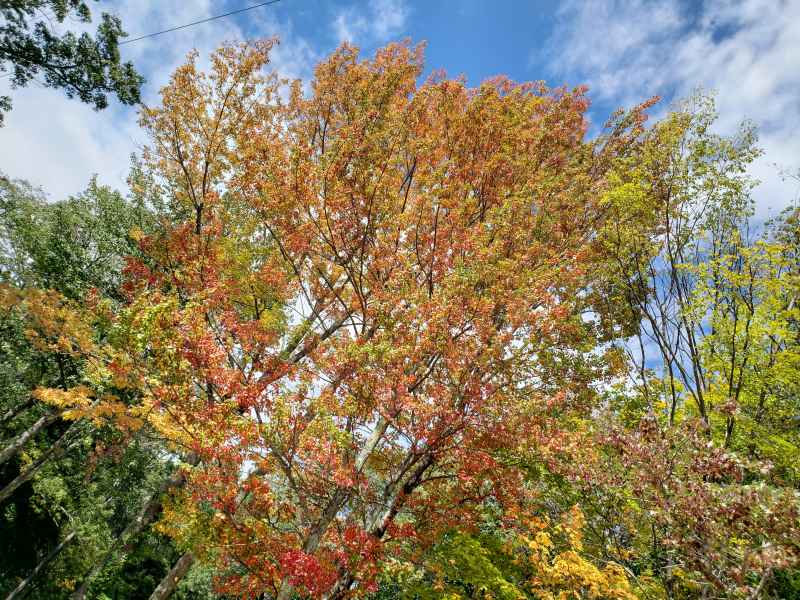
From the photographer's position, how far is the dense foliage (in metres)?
5.57

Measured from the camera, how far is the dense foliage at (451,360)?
18.3ft

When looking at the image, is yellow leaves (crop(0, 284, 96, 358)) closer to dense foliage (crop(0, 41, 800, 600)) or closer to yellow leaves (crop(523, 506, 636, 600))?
dense foliage (crop(0, 41, 800, 600))

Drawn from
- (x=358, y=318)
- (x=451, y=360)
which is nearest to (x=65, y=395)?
(x=358, y=318)

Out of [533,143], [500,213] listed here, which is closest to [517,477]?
[500,213]

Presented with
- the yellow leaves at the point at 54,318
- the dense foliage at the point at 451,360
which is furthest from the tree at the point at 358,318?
the yellow leaves at the point at 54,318

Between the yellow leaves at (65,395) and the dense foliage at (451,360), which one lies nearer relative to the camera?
the dense foliage at (451,360)

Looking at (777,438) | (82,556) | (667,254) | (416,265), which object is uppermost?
(667,254)

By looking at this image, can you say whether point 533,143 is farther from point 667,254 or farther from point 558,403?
point 558,403

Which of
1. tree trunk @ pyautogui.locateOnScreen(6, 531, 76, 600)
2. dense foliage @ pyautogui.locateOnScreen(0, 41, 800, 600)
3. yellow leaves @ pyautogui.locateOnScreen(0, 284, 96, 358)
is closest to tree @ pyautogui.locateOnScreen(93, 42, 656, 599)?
dense foliage @ pyautogui.locateOnScreen(0, 41, 800, 600)

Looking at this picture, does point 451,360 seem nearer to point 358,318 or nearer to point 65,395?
point 358,318

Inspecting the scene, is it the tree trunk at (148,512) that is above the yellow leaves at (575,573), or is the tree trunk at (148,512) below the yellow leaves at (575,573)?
below

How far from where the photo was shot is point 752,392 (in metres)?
8.78

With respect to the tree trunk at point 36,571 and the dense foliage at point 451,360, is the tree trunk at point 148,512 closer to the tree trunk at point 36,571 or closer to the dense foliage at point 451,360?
the dense foliage at point 451,360

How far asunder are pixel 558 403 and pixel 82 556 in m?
19.4
